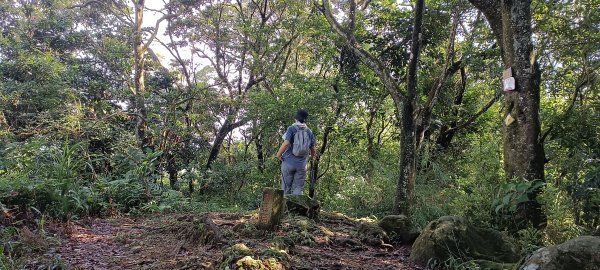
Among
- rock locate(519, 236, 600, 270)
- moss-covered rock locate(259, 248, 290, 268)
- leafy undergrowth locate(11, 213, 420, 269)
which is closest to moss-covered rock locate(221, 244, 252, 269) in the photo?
leafy undergrowth locate(11, 213, 420, 269)

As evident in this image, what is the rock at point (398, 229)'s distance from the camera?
180 inches

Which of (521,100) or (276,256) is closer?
(276,256)

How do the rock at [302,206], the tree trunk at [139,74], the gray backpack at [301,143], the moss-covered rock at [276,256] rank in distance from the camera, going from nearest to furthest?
the moss-covered rock at [276,256] → the rock at [302,206] → the gray backpack at [301,143] → the tree trunk at [139,74]

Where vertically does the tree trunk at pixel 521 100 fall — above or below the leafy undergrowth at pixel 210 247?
above

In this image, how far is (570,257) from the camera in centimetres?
262

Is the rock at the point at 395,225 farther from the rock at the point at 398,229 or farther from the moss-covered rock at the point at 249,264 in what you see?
the moss-covered rock at the point at 249,264

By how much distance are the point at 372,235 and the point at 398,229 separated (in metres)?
0.35

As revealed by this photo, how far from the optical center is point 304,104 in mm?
10266

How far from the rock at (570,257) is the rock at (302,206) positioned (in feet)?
9.91

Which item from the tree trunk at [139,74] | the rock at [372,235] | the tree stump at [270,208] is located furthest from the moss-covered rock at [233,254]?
the tree trunk at [139,74]

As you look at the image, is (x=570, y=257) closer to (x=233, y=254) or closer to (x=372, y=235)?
(x=372, y=235)

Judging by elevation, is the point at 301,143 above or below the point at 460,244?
above

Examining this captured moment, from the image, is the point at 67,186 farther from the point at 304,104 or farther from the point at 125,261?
the point at 304,104

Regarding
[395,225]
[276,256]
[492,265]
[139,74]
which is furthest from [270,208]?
[139,74]
